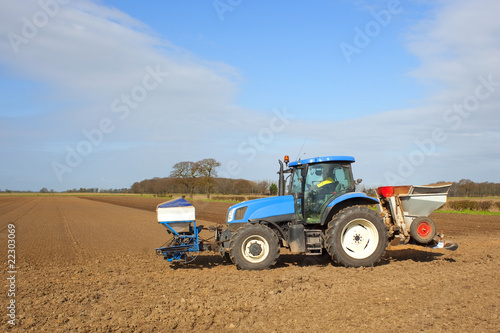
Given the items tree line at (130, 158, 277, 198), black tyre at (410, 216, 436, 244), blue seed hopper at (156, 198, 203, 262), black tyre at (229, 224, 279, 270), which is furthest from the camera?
tree line at (130, 158, 277, 198)

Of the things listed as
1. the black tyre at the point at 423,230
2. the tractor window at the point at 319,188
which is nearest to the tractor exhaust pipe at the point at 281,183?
the tractor window at the point at 319,188

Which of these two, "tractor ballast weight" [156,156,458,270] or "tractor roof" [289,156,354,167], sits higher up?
"tractor roof" [289,156,354,167]

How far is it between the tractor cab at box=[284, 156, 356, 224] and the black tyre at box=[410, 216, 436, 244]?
1.61 meters

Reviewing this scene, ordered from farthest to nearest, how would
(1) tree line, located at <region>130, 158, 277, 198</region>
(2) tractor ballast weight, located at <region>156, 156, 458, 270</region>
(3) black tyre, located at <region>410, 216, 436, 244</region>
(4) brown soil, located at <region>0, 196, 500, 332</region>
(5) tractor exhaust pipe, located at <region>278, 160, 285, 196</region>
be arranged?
(1) tree line, located at <region>130, 158, 277, 198</region> < (5) tractor exhaust pipe, located at <region>278, 160, 285, 196</region> < (3) black tyre, located at <region>410, 216, 436, 244</region> < (2) tractor ballast weight, located at <region>156, 156, 458, 270</region> < (4) brown soil, located at <region>0, 196, 500, 332</region>

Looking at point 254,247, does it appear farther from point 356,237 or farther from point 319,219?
point 356,237

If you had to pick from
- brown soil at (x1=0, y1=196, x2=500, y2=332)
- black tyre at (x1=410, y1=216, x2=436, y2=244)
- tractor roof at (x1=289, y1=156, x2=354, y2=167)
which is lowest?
brown soil at (x1=0, y1=196, x2=500, y2=332)

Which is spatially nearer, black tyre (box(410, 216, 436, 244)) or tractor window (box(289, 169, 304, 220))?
tractor window (box(289, 169, 304, 220))

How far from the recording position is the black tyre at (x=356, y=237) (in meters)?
8.13

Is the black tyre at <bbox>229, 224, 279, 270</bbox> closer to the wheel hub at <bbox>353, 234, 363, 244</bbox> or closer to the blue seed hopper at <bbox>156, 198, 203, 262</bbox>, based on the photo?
the blue seed hopper at <bbox>156, 198, 203, 262</bbox>

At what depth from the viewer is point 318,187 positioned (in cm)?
846

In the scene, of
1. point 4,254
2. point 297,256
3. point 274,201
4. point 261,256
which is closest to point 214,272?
point 261,256

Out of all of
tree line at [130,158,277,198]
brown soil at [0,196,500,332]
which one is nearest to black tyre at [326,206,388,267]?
brown soil at [0,196,500,332]

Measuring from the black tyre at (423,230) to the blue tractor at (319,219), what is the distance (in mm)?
737

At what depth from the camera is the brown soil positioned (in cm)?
502
